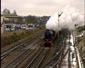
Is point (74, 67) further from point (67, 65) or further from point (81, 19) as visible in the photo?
point (81, 19)

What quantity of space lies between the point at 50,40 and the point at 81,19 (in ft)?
34.7

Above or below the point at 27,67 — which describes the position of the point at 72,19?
above

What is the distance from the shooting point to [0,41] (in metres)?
43.1

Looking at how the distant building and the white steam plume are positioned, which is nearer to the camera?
the white steam plume

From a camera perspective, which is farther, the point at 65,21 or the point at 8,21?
the point at 8,21

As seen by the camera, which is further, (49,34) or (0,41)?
(0,41)

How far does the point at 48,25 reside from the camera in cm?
4184

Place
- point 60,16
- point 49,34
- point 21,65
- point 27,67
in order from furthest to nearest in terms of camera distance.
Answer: point 60,16 → point 49,34 → point 21,65 → point 27,67

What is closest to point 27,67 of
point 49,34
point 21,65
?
point 21,65

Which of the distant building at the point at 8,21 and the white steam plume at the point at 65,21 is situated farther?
the distant building at the point at 8,21

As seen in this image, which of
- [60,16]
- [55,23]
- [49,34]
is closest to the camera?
[49,34]

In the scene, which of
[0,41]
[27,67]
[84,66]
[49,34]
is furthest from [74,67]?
[0,41]

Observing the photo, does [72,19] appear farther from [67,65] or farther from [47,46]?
[67,65]

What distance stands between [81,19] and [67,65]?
24.4 metres
